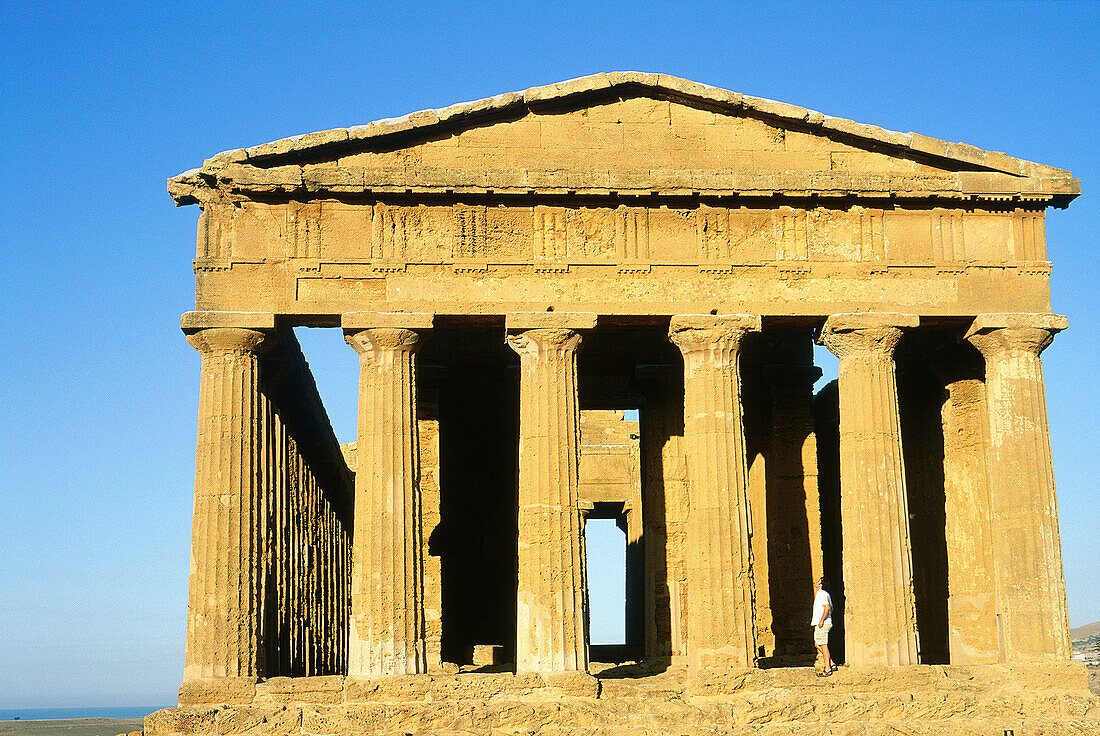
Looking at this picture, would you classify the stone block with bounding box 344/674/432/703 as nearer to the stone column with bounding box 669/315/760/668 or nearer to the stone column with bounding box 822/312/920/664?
the stone column with bounding box 669/315/760/668

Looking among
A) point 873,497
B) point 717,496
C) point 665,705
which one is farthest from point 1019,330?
point 665,705

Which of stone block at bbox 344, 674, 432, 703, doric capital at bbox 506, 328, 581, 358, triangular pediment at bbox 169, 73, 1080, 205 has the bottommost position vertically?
stone block at bbox 344, 674, 432, 703

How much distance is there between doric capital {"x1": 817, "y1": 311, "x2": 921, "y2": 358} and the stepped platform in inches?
210

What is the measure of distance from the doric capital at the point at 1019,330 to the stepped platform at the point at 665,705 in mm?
5282

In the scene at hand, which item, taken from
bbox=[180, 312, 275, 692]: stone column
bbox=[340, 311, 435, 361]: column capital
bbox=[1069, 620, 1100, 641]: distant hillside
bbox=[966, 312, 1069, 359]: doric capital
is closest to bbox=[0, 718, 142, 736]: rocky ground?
bbox=[180, 312, 275, 692]: stone column

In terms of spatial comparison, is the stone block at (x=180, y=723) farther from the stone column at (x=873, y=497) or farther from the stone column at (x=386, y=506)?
the stone column at (x=873, y=497)

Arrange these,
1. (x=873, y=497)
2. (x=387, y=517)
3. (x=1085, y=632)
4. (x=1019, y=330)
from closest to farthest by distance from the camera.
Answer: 1. (x=387, y=517)
2. (x=873, y=497)
3. (x=1019, y=330)
4. (x=1085, y=632)

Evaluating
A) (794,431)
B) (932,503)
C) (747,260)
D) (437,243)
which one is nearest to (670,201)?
(747,260)

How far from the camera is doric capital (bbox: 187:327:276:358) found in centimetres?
2333

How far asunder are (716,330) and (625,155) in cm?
337

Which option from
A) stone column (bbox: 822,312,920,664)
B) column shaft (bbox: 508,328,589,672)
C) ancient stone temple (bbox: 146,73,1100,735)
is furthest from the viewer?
stone column (bbox: 822,312,920,664)

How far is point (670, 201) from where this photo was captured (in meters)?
24.5

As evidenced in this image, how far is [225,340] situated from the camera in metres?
23.4

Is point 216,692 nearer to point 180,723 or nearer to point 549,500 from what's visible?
point 180,723
